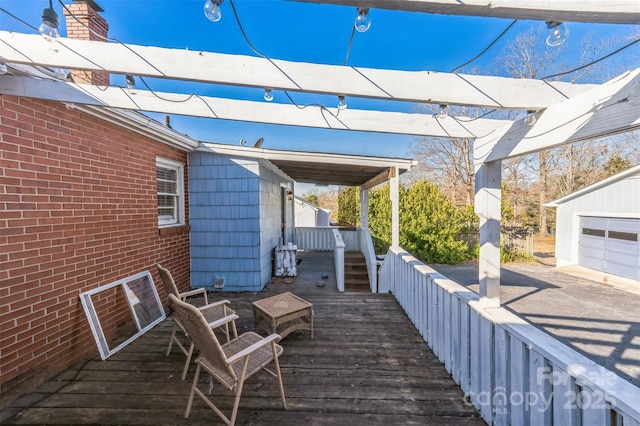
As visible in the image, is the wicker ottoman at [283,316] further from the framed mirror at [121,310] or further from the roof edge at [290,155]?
the roof edge at [290,155]

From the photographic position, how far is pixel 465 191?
53.0 ft

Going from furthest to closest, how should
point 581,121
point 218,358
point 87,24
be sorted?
1. point 87,24
2. point 218,358
3. point 581,121

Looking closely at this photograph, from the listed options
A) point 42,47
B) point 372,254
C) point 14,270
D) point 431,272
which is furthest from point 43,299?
point 372,254

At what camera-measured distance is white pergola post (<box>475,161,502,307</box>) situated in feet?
8.31

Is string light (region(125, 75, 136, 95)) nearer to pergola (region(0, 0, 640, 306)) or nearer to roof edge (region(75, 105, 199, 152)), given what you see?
pergola (region(0, 0, 640, 306))

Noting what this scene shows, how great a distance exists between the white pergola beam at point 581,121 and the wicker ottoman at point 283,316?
277cm

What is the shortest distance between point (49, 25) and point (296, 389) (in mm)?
3402

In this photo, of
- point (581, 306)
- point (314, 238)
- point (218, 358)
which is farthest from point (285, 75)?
point (314, 238)

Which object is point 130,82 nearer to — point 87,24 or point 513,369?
point 87,24

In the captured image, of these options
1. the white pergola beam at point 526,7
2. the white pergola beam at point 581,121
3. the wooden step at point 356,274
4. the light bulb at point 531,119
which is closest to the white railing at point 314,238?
the wooden step at point 356,274

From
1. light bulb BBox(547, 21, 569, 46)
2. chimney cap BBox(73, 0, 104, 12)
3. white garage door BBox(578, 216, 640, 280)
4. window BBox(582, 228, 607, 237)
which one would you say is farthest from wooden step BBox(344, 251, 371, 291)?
window BBox(582, 228, 607, 237)

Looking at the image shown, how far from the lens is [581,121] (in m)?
1.66

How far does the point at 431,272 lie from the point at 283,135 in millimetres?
11993

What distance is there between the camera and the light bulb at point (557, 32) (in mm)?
1389
